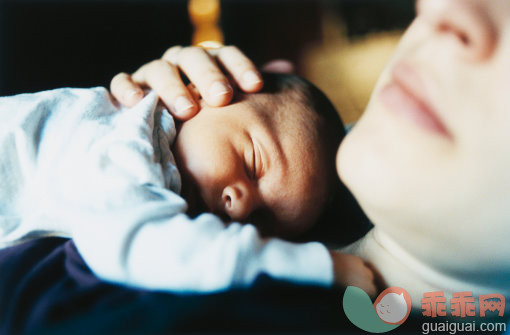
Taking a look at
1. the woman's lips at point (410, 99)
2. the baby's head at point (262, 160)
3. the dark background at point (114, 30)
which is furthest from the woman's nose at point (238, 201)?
the dark background at point (114, 30)

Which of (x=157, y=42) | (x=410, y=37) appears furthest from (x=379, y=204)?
(x=157, y=42)

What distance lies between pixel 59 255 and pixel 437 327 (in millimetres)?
575

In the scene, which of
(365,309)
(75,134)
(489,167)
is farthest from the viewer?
(75,134)

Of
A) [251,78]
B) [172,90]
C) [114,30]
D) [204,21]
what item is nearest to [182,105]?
[172,90]

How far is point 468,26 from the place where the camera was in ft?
1.55

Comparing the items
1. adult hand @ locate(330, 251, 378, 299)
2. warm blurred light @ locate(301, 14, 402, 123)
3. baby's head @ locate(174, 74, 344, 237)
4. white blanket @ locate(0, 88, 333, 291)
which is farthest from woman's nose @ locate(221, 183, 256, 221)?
warm blurred light @ locate(301, 14, 402, 123)

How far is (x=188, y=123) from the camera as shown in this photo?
83 cm

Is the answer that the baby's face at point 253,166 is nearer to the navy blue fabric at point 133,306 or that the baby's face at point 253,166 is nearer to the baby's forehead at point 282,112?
the baby's forehead at point 282,112

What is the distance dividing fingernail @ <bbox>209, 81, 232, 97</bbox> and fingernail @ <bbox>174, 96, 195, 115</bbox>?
53mm

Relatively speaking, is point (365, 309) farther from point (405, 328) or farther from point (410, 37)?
point (410, 37)

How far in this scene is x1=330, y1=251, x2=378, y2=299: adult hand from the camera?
594 mm

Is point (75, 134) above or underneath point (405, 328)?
above

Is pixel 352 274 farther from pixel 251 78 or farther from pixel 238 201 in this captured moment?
pixel 251 78

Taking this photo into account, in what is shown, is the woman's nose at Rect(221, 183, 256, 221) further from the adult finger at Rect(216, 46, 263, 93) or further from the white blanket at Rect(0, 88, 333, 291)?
the adult finger at Rect(216, 46, 263, 93)
